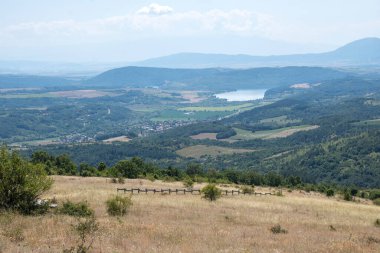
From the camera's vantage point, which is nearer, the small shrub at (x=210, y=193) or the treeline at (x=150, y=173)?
the small shrub at (x=210, y=193)

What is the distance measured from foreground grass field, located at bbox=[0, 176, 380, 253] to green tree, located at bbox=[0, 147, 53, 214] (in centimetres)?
184

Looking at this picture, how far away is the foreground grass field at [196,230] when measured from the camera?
1797cm

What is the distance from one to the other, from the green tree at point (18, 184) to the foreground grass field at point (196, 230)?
6.04 feet

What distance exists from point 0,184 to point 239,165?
147231 millimetres

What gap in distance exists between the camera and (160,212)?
28.8m

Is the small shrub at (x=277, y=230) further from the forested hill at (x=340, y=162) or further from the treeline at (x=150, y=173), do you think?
the forested hill at (x=340, y=162)

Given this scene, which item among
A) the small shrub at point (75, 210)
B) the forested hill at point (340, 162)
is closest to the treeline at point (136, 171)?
the small shrub at point (75, 210)

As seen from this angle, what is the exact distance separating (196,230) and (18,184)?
9.16 m

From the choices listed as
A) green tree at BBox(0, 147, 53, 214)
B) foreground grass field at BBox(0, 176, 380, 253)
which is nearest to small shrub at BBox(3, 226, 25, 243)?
foreground grass field at BBox(0, 176, 380, 253)

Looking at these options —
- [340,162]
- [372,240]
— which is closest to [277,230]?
[372,240]

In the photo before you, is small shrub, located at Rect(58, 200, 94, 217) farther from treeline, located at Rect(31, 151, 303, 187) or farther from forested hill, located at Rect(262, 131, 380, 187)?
forested hill, located at Rect(262, 131, 380, 187)

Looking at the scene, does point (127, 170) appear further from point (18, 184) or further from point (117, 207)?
point (18, 184)

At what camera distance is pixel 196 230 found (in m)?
22.6

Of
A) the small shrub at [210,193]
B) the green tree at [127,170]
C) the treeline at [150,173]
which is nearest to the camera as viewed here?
the small shrub at [210,193]
